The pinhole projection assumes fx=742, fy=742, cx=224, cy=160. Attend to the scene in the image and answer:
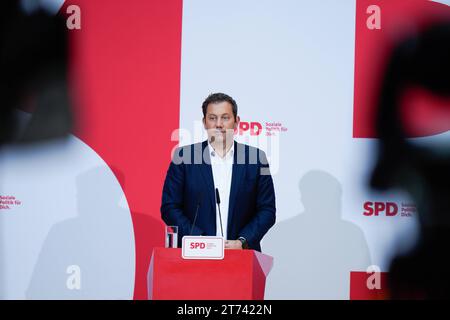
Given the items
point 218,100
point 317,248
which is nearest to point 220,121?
point 218,100

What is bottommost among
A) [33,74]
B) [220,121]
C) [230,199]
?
[230,199]

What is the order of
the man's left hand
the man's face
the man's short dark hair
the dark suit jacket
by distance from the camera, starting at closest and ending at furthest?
1. the man's left hand
2. the dark suit jacket
3. the man's face
4. the man's short dark hair

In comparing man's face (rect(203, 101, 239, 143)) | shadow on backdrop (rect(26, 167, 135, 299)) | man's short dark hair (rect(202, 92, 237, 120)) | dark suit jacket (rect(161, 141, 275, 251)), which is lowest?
shadow on backdrop (rect(26, 167, 135, 299))

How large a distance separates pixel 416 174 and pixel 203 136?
1.54 m

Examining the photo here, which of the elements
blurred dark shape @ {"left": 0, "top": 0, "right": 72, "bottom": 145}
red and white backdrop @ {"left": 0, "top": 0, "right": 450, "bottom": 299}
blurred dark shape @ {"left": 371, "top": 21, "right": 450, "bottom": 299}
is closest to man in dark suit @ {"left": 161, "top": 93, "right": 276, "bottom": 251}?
red and white backdrop @ {"left": 0, "top": 0, "right": 450, "bottom": 299}

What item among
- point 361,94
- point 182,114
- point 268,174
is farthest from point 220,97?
point 361,94

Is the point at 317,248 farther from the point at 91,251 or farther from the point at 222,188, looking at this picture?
the point at 91,251

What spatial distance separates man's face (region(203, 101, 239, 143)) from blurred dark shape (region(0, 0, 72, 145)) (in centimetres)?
105

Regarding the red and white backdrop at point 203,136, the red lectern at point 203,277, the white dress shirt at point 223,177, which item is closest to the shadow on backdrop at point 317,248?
the red and white backdrop at point 203,136

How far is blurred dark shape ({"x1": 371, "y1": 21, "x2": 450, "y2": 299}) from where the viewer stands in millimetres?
5250

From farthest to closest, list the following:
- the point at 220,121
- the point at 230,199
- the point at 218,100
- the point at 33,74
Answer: the point at 33,74 → the point at 218,100 → the point at 220,121 → the point at 230,199

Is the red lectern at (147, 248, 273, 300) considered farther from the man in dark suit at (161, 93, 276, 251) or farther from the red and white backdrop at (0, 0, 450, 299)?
the red and white backdrop at (0, 0, 450, 299)

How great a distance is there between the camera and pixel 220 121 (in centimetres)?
504

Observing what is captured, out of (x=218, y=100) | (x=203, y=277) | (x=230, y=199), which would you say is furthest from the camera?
(x=218, y=100)
